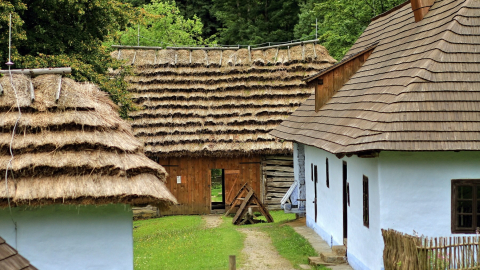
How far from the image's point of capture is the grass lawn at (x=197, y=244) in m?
14.9

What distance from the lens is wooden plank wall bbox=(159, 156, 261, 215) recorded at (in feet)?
85.1

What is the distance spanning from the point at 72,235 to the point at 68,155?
4.54 ft

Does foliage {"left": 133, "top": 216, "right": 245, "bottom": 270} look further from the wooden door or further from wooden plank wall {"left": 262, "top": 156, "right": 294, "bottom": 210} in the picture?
wooden plank wall {"left": 262, "top": 156, "right": 294, "bottom": 210}

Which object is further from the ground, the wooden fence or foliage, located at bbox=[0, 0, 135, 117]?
foliage, located at bbox=[0, 0, 135, 117]

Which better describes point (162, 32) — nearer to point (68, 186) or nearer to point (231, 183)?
point (231, 183)

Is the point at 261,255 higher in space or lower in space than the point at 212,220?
higher

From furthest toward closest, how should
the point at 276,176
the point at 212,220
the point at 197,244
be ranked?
1. the point at 276,176
2. the point at 212,220
3. the point at 197,244

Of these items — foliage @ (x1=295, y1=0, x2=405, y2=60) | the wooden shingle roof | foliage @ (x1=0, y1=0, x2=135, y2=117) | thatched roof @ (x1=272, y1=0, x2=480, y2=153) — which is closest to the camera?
the wooden shingle roof

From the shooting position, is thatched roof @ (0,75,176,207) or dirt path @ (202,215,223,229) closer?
thatched roof @ (0,75,176,207)

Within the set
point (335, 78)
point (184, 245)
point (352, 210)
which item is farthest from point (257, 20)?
point (352, 210)

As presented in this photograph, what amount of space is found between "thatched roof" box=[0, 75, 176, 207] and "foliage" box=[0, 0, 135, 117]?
17.9 ft

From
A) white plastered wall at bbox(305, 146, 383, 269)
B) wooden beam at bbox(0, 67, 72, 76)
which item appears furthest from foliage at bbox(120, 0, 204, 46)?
wooden beam at bbox(0, 67, 72, 76)

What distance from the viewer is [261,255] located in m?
15.9

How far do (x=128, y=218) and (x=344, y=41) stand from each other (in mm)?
20385
